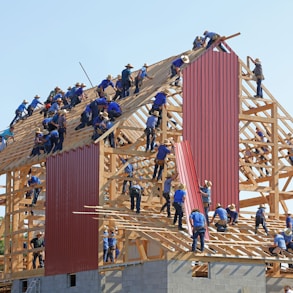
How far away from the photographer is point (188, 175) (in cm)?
3127

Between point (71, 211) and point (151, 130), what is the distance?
154 inches

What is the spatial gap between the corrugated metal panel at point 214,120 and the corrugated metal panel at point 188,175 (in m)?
1.62

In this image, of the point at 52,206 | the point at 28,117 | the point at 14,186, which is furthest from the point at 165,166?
the point at 28,117

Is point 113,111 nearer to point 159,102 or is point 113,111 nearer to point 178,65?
point 159,102

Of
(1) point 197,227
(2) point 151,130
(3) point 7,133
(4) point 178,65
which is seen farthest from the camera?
(3) point 7,133

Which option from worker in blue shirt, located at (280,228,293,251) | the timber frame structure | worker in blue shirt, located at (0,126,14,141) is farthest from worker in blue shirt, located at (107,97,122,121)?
worker in blue shirt, located at (0,126,14,141)

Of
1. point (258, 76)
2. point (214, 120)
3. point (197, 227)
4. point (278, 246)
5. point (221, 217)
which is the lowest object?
point (278, 246)

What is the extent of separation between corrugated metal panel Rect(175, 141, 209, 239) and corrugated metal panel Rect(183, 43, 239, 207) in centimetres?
162

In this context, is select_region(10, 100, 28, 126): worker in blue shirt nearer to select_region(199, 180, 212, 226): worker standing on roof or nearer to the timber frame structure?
the timber frame structure

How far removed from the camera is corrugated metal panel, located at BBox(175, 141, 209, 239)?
99.3 ft

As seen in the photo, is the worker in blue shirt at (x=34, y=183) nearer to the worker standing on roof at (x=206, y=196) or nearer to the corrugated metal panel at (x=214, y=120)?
the corrugated metal panel at (x=214, y=120)

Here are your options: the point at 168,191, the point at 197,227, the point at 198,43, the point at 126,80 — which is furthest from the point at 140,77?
the point at 197,227

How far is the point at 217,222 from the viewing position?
3127 cm

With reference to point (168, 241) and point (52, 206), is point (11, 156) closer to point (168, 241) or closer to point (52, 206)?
point (52, 206)
